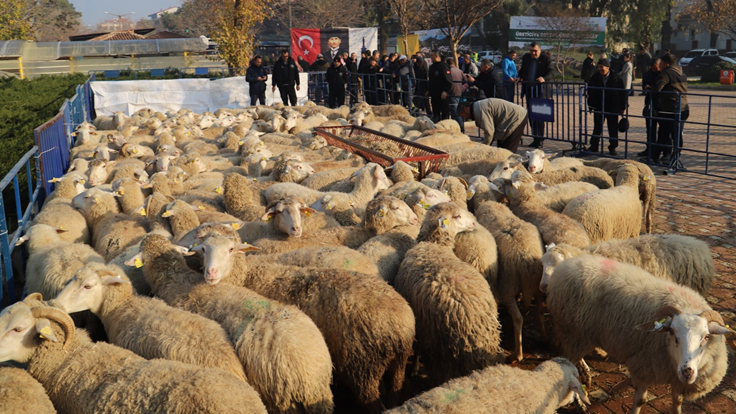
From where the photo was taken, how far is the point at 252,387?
3.22 m

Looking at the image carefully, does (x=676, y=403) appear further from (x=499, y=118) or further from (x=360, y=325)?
(x=499, y=118)

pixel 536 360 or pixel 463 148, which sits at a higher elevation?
pixel 463 148

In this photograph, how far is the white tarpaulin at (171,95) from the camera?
60.0ft

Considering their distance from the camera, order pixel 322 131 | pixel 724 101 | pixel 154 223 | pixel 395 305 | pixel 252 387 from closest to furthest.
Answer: pixel 252 387, pixel 395 305, pixel 154 223, pixel 322 131, pixel 724 101

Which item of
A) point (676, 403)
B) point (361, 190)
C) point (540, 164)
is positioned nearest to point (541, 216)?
point (540, 164)

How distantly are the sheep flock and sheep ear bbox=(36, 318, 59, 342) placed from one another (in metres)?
0.02

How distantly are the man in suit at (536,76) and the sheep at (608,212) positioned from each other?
595cm

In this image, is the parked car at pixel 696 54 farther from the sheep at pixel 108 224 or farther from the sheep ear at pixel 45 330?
the sheep ear at pixel 45 330

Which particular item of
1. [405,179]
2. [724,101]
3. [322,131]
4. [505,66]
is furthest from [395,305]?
[724,101]

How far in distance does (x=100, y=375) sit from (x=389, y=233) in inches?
105

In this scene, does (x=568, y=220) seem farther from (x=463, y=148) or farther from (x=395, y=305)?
(x=463, y=148)

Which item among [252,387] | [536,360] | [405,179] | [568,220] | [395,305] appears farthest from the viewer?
[405,179]

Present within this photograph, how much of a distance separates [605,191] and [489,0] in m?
20.0

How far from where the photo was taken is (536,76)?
12.7 metres
